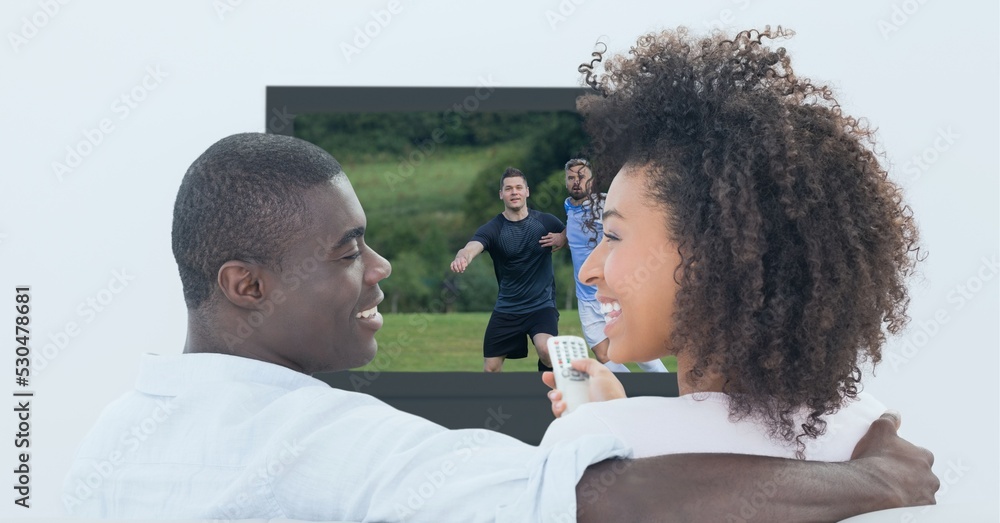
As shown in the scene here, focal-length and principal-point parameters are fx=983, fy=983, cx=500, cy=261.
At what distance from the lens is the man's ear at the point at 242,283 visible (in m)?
1.85

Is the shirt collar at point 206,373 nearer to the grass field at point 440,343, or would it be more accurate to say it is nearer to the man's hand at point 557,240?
the grass field at point 440,343

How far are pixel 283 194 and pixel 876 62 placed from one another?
14.3 ft

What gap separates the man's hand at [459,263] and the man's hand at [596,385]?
4.29 m

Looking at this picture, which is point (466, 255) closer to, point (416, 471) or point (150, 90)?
point (150, 90)

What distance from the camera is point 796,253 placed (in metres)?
1.62

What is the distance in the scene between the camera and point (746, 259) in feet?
5.25

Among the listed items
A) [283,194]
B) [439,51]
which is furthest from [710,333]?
[439,51]

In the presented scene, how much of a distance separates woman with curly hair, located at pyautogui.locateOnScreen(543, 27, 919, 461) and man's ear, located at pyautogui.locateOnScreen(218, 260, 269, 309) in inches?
25.3

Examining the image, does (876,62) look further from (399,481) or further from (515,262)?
(399,481)

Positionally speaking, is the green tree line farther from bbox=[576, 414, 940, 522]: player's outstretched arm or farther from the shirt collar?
bbox=[576, 414, 940, 522]: player's outstretched arm

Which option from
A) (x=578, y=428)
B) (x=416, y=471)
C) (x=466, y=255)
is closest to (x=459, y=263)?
(x=466, y=255)

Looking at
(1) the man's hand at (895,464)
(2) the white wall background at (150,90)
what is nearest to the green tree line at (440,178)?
(2) the white wall background at (150,90)

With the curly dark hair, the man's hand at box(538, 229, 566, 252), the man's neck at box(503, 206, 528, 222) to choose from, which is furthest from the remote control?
the man's neck at box(503, 206, 528, 222)

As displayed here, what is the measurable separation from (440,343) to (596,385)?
14.8 ft
